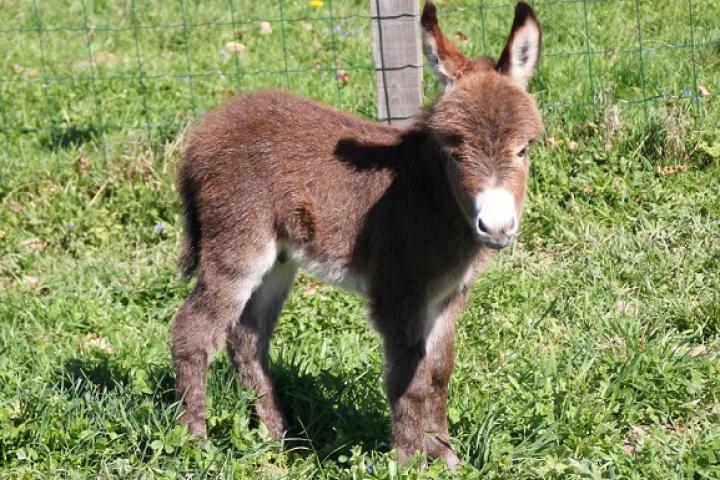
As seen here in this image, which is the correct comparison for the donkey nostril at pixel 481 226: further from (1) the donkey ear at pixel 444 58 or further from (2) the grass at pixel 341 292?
(2) the grass at pixel 341 292

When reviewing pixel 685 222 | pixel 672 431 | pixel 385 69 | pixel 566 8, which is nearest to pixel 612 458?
pixel 672 431

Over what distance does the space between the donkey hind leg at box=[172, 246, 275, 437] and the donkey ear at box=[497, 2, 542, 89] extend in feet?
4.10

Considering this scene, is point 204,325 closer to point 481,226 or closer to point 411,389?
point 411,389

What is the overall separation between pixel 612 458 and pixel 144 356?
7.28 ft

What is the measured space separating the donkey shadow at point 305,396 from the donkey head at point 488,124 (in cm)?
116

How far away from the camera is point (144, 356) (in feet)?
16.4

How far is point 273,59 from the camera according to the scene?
7.65 m

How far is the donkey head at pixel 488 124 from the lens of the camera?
363 cm

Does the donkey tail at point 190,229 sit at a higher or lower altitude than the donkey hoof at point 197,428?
higher

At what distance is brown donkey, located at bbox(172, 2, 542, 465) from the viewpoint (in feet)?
13.5

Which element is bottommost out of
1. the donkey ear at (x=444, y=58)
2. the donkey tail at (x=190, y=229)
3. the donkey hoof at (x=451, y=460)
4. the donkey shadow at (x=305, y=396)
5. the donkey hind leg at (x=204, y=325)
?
the donkey hoof at (x=451, y=460)

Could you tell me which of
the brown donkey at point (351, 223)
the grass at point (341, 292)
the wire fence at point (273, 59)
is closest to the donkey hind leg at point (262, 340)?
the brown donkey at point (351, 223)

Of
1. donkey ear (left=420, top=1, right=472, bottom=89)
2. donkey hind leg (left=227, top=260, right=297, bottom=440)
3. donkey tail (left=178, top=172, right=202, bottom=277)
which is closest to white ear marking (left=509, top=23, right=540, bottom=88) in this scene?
donkey ear (left=420, top=1, right=472, bottom=89)

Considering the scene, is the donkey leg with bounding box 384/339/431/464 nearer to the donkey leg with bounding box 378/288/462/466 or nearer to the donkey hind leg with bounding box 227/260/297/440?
the donkey leg with bounding box 378/288/462/466
